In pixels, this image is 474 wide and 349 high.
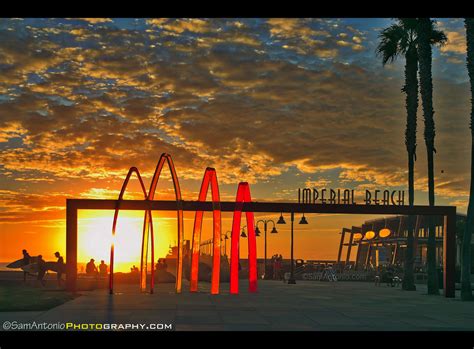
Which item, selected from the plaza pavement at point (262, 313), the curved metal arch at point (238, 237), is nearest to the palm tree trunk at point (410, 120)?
the plaza pavement at point (262, 313)

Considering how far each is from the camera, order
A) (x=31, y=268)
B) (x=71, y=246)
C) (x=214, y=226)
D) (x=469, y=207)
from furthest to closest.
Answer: (x=31, y=268)
(x=469, y=207)
(x=71, y=246)
(x=214, y=226)

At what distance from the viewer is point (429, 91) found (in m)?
40.2

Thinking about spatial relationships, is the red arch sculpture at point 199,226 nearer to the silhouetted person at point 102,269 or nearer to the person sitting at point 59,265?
the person sitting at point 59,265

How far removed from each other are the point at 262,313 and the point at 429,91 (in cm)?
2133

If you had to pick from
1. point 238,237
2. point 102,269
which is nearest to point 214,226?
point 238,237

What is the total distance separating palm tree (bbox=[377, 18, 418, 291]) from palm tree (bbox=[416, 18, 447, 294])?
2.06 meters

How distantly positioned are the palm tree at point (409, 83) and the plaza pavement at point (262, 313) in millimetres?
11506

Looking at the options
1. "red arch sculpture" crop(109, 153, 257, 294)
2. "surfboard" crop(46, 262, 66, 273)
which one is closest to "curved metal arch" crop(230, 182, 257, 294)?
"red arch sculpture" crop(109, 153, 257, 294)

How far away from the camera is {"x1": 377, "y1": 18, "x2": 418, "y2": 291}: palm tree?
4306 centimetres

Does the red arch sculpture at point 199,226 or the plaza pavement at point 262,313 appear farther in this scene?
the red arch sculpture at point 199,226

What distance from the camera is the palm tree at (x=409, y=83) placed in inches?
1695

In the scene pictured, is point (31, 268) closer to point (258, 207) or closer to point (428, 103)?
point (258, 207)

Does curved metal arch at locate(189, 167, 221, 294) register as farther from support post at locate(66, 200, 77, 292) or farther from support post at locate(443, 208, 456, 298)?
support post at locate(443, 208, 456, 298)
